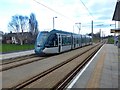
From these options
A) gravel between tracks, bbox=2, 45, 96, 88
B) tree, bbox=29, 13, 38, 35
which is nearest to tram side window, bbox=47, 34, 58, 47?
gravel between tracks, bbox=2, 45, 96, 88

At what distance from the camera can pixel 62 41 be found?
36156 millimetres

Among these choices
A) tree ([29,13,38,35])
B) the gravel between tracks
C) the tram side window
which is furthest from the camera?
tree ([29,13,38,35])

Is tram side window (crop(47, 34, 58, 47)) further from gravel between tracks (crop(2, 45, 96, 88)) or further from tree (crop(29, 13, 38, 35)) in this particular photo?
tree (crop(29, 13, 38, 35))

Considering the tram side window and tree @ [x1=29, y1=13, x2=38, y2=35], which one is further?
tree @ [x1=29, y1=13, x2=38, y2=35]

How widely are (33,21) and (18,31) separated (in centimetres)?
706

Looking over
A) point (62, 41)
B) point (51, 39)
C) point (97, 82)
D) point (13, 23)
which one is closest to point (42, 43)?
point (51, 39)

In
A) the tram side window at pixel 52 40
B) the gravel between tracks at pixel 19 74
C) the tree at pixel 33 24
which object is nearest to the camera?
the gravel between tracks at pixel 19 74

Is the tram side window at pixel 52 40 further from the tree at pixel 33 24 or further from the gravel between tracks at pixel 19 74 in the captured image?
the tree at pixel 33 24

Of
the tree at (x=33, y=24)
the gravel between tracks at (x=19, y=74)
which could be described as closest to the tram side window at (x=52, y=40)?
the gravel between tracks at (x=19, y=74)

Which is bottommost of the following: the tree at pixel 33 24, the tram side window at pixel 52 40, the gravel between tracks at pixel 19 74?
the gravel between tracks at pixel 19 74

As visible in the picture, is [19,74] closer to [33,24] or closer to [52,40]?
[52,40]

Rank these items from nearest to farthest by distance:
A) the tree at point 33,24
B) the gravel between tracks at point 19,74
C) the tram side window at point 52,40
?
the gravel between tracks at point 19,74, the tram side window at point 52,40, the tree at point 33,24

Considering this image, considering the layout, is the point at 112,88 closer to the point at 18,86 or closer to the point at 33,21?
the point at 18,86

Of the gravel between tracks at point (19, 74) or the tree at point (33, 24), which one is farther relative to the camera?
the tree at point (33, 24)
